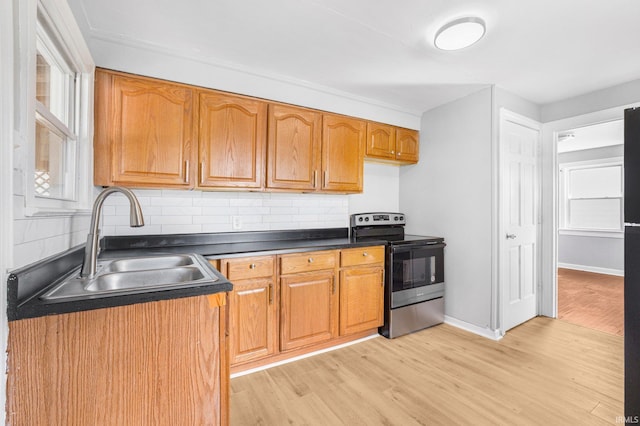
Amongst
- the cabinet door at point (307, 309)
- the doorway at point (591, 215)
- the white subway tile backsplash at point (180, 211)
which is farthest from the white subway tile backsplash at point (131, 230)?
the doorway at point (591, 215)

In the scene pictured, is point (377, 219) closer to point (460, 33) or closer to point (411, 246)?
point (411, 246)

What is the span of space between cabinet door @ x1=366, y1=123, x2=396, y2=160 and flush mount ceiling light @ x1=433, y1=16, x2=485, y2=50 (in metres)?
1.17

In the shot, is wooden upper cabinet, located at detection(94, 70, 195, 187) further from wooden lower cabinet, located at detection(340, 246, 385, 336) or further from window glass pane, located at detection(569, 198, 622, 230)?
window glass pane, located at detection(569, 198, 622, 230)

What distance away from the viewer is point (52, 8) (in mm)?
1220

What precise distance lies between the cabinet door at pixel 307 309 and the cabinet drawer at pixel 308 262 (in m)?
0.05

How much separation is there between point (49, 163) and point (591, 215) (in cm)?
774

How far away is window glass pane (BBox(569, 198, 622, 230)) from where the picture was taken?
208 inches

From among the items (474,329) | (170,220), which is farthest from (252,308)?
(474,329)

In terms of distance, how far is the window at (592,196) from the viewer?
208 inches

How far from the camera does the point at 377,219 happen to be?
10.7 ft

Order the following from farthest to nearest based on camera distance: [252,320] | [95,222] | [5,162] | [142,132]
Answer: [252,320] < [142,132] < [95,222] < [5,162]

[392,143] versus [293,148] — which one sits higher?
[392,143]

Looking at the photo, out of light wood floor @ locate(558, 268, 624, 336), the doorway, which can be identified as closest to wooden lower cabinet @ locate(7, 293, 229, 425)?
light wood floor @ locate(558, 268, 624, 336)

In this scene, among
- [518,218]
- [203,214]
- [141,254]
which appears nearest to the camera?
[141,254]
